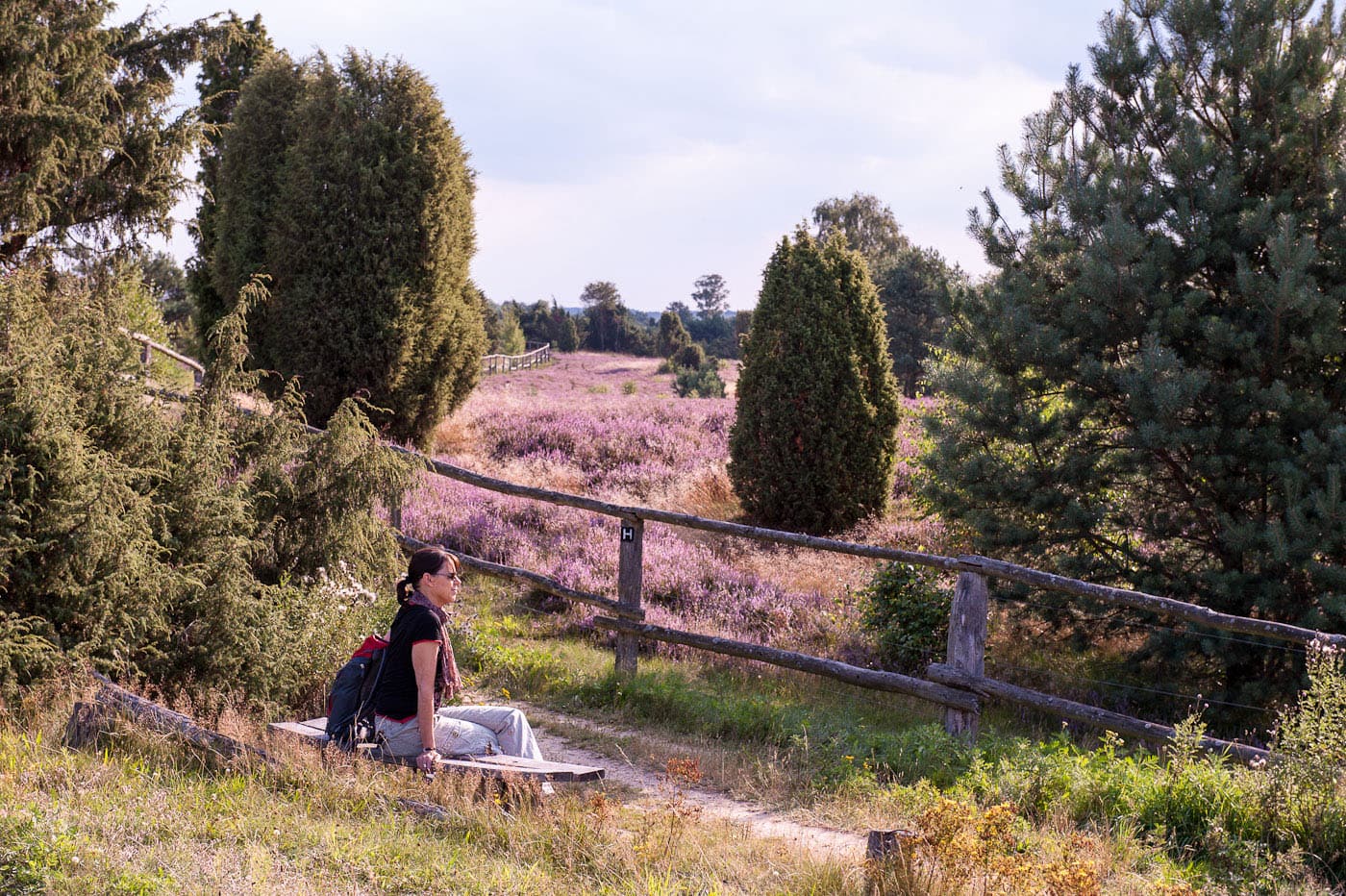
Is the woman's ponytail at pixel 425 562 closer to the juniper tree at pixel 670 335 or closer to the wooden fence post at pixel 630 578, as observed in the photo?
the wooden fence post at pixel 630 578

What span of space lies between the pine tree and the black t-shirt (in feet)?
27.5

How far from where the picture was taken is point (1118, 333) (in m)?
8.62

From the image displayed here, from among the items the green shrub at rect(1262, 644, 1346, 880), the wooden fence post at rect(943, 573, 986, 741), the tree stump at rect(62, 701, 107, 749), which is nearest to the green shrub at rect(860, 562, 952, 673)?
the wooden fence post at rect(943, 573, 986, 741)

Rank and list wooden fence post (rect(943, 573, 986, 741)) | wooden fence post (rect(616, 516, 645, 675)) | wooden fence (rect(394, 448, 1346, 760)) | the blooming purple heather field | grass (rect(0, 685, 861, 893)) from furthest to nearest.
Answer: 1. the blooming purple heather field
2. wooden fence post (rect(616, 516, 645, 675))
3. wooden fence post (rect(943, 573, 986, 741))
4. wooden fence (rect(394, 448, 1346, 760))
5. grass (rect(0, 685, 861, 893))

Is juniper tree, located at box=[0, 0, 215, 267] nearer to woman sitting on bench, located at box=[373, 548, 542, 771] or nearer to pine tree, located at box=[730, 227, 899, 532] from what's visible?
pine tree, located at box=[730, 227, 899, 532]

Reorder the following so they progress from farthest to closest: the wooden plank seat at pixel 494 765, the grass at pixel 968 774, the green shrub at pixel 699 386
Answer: the green shrub at pixel 699 386 < the wooden plank seat at pixel 494 765 < the grass at pixel 968 774

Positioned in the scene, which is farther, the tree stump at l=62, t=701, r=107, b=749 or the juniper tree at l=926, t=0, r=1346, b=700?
the juniper tree at l=926, t=0, r=1346, b=700

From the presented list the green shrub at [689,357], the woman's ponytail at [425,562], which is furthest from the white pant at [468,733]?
the green shrub at [689,357]

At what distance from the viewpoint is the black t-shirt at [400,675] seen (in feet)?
16.9

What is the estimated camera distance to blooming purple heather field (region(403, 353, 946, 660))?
10078 millimetres

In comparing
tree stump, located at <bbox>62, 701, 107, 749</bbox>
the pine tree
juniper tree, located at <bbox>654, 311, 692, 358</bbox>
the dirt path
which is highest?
juniper tree, located at <bbox>654, 311, 692, 358</bbox>

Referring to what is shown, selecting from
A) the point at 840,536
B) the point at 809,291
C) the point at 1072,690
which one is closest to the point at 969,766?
the point at 1072,690

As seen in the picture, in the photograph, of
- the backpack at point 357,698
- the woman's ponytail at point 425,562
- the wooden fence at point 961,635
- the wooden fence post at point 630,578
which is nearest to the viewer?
the backpack at point 357,698

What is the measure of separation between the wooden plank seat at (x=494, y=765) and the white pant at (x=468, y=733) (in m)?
0.07
